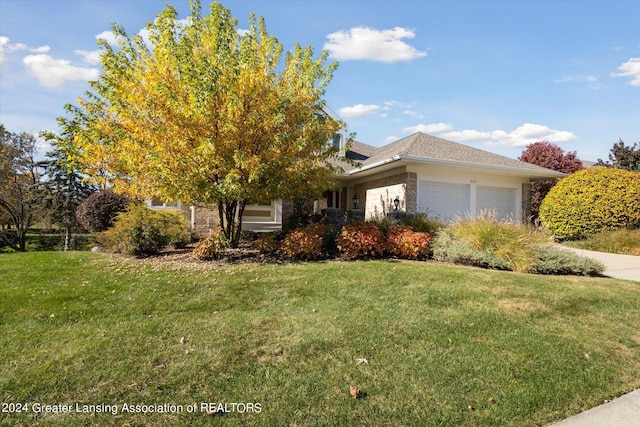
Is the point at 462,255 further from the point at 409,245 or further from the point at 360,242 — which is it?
the point at 360,242

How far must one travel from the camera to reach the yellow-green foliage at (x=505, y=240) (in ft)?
24.3

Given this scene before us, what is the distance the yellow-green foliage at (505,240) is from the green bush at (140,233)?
25.1 feet

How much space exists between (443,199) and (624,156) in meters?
15.9

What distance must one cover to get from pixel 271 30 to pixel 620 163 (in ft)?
79.1

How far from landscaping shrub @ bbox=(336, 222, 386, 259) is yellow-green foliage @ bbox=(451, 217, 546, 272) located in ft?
7.10

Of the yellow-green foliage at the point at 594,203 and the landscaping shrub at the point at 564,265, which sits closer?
the landscaping shrub at the point at 564,265

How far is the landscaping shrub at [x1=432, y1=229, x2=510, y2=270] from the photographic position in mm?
7559

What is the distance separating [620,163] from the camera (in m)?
21.1

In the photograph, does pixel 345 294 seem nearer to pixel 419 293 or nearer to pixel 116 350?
pixel 419 293

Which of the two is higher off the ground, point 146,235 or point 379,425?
point 146,235

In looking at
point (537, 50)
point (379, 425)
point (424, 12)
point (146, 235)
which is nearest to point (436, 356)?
point (379, 425)

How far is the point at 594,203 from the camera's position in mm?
12453

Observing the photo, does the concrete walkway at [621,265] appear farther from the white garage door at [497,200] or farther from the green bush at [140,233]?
the green bush at [140,233]

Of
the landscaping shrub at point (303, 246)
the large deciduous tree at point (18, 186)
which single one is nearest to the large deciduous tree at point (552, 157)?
the landscaping shrub at point (303, 246)
